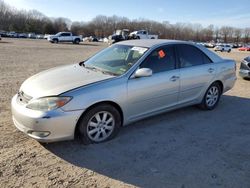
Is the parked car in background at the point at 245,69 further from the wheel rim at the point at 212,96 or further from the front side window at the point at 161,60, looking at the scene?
the front side window at the point at 161,60

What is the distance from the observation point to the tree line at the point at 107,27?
10050cm

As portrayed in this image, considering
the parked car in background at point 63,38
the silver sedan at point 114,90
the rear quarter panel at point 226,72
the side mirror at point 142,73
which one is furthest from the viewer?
the parked car in background at point 63,38

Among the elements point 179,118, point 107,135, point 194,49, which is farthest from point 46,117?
point 194,49

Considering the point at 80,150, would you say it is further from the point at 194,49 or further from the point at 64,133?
the point at 194,49

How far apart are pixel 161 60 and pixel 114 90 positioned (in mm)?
1253

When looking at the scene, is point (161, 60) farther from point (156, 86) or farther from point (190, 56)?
point (190, 56)

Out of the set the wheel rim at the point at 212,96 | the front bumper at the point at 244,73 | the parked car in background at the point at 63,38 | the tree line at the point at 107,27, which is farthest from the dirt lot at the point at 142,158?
the tree line at the point at 107,27

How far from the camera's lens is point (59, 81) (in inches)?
155

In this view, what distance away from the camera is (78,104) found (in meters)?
3.53

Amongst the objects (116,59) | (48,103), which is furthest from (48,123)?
(116,59)

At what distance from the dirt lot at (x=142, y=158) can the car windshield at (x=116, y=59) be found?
1.09m

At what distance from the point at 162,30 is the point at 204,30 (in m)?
25.9

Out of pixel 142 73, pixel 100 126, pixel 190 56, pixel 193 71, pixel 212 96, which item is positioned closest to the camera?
pixel 100 126

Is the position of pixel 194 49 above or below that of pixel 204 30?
below
